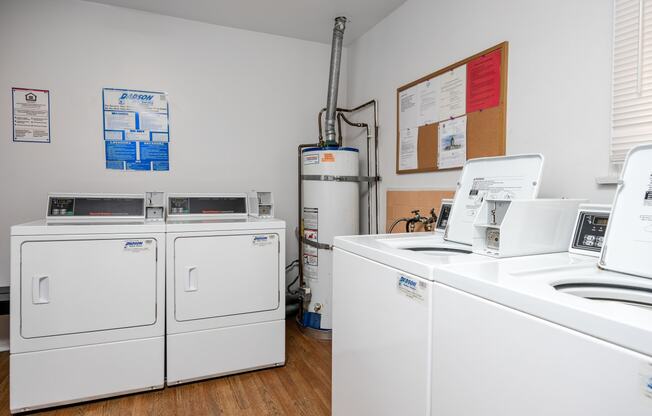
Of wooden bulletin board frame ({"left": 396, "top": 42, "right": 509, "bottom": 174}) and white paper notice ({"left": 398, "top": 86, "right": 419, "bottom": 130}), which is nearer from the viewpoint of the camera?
wooden bulletin board frame ({"left": 396, "top": 42, "right": 509, "bottom": 174})

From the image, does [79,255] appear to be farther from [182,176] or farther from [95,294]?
[182,176]

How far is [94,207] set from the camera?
214 cm

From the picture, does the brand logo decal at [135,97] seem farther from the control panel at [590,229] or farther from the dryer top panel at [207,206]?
the control panel at [590,229]

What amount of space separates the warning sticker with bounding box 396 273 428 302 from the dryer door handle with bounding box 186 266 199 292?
4.64 feet

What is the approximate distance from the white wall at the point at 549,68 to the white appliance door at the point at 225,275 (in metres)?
1.19

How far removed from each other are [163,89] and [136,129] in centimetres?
38

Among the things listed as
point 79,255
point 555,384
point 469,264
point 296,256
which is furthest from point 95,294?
point 555,384

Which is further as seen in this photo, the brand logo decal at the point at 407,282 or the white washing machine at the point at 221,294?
the white washing machine at the point at 221,294

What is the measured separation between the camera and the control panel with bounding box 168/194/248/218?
7.90 feet

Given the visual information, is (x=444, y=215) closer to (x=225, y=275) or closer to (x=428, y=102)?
(x=428, y=102)

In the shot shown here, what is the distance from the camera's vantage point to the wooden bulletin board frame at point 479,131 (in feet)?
5.91

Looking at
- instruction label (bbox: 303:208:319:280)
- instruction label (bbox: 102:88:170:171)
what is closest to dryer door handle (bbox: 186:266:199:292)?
instruction label (bbox: 303:208:319:280)

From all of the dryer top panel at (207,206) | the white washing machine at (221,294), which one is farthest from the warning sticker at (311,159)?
the white washing machine at (221,294)

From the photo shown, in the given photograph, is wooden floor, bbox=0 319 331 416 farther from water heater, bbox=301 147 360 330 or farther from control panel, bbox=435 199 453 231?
control panel, bbox=435 199 453 231
